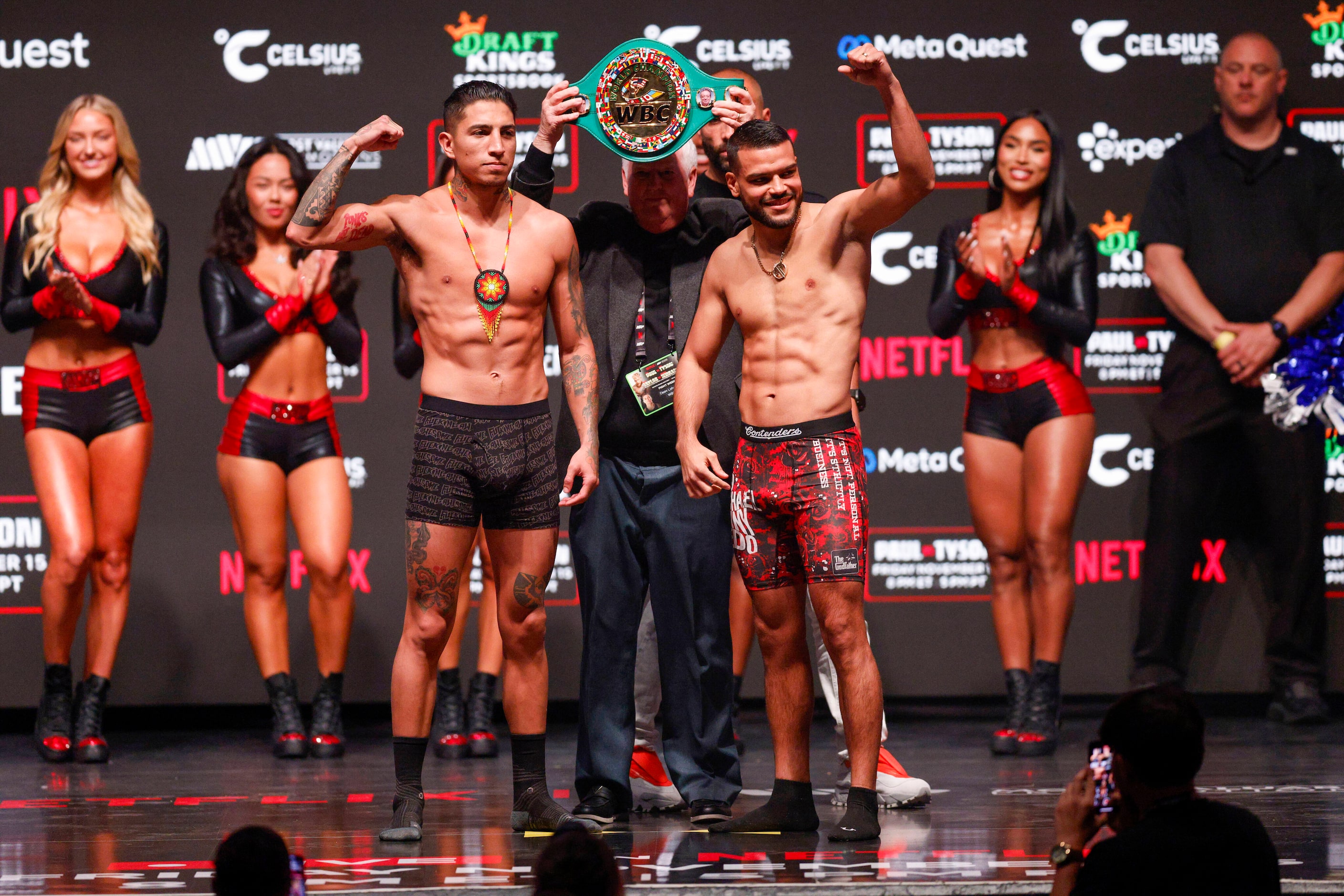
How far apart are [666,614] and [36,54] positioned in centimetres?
403

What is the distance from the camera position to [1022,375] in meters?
5.54

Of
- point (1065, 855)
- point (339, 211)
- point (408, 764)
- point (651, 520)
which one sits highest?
point (339, 211)

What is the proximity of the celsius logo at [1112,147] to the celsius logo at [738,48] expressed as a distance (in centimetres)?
131

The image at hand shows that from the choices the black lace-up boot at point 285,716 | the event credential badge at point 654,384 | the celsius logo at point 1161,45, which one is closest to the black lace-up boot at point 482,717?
the black lace-up boot at point 285,716

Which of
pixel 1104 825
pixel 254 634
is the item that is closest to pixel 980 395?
pixel 254 634

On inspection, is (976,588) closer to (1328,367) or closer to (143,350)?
(1328,367)

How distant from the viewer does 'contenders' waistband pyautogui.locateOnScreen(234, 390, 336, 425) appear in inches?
221

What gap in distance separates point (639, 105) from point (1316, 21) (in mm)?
3699

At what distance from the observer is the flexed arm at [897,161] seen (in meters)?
3.66

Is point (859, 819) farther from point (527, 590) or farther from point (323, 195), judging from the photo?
point (323, 195)

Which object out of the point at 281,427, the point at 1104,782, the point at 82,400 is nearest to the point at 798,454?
the point at 1104,782

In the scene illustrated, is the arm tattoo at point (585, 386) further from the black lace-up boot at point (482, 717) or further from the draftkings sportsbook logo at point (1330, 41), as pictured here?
the draftkings sportsbook logo at point (1330, 41)

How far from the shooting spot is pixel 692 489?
397cm

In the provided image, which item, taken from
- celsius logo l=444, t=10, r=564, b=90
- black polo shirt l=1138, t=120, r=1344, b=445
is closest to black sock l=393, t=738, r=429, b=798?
celsius logo l=444, t=10, r=564, b=90
